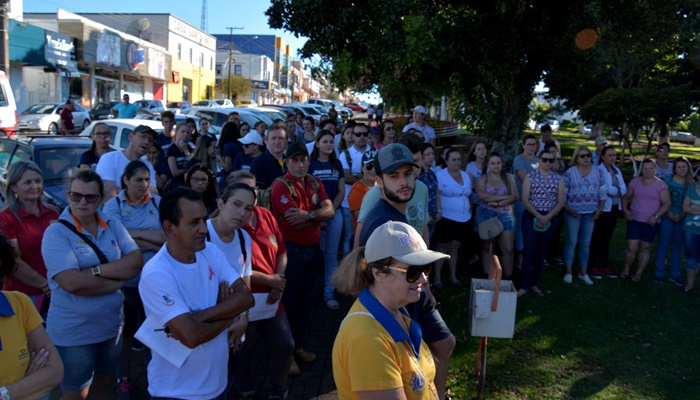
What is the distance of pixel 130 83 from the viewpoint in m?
42.1

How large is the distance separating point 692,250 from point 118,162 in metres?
7.51

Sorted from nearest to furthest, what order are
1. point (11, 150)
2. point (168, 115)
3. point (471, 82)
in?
point (11, 150)
point (168, 115)
point (471, 82)

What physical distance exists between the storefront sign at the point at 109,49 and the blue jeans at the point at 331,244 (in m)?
34.0

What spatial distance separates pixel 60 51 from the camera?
31141 mm

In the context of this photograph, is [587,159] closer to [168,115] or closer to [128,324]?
[128,324]

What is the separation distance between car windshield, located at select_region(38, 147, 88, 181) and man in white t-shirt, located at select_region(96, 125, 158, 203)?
2724 mm

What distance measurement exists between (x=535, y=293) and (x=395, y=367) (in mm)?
5337

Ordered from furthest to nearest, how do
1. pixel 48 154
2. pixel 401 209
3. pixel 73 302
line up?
pixel 48 154
pixel 401 209
pixel 73 302

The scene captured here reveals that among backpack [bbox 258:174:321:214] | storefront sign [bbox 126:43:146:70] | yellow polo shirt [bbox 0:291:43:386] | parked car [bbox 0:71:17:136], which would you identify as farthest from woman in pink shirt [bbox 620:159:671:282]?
storefront sign [bbox 126:43:146:70]

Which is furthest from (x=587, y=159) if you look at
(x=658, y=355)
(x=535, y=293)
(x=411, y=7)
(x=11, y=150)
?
(x=11, y=150)

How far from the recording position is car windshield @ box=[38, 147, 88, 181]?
7.81m

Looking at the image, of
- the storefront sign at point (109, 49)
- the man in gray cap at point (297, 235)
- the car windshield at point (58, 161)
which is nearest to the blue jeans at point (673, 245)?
the man in gray cap at point (297, 235)

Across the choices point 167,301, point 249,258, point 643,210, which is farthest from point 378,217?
point 643,210

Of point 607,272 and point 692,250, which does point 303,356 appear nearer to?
point 607,272
